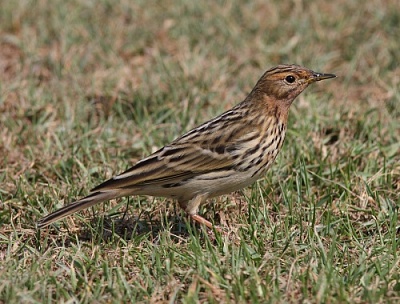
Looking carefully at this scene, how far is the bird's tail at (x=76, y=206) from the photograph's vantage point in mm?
6074

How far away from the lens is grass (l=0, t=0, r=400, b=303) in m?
5.52

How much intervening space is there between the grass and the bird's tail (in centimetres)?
21

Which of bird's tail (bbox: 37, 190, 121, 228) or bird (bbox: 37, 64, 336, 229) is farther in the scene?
bird (bbox: 37, 64, 336, 229)

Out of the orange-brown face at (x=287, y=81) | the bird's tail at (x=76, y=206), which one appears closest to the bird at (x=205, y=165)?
the bird's tail at (x=76, y=206)

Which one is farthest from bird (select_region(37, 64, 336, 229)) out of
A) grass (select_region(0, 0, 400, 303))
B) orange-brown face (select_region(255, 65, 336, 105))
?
grass (select_region(0, 0, 400, 303))

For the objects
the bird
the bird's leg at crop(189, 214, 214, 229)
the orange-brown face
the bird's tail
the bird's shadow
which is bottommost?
the bird's shadow

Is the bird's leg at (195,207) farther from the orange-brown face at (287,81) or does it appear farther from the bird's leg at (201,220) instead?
the orange-brown face at (287,81)

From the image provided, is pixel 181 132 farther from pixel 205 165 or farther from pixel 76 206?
pixel 76 206

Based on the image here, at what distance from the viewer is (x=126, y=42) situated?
1024 cm

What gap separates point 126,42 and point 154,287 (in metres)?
5.25

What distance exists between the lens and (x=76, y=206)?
6.09 metres

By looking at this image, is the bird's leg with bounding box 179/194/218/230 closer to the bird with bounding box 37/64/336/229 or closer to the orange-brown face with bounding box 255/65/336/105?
the bird with bounding box 37/64/336/229

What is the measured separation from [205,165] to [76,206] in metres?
0.99

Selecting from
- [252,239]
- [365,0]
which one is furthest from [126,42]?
[252,239]
